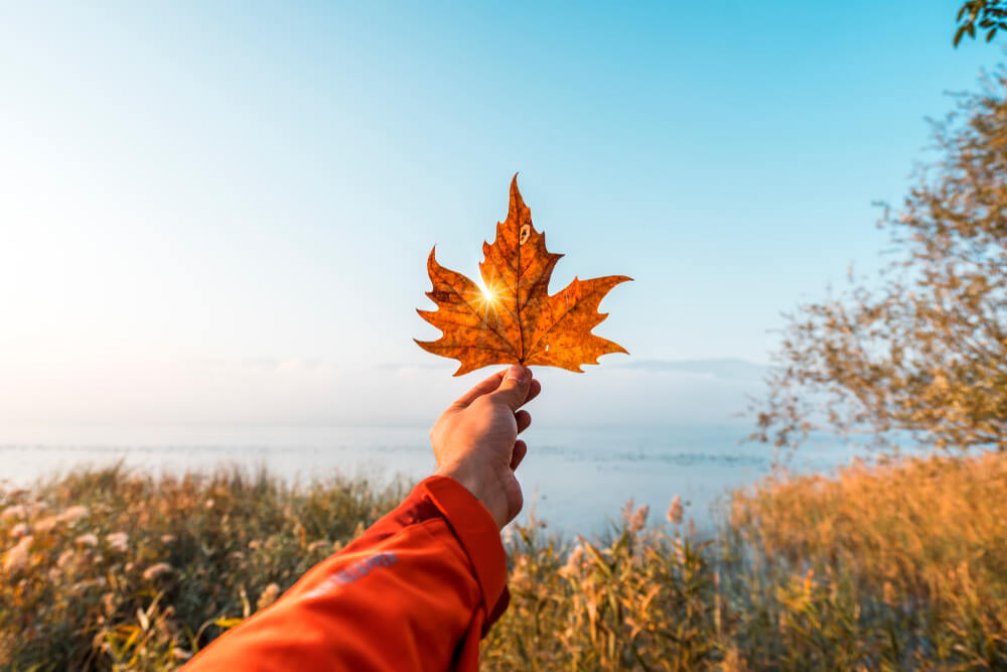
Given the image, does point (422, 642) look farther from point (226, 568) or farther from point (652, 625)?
point (226, 568)

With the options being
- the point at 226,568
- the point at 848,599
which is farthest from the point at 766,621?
the point at 226,568

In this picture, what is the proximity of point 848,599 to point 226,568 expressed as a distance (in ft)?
17.6

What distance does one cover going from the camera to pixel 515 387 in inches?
43.3

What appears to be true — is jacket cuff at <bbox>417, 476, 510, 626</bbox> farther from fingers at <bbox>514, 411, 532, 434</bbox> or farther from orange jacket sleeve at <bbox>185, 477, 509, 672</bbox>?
fingers at <bbox>514, 411, 532, 434</bbox>

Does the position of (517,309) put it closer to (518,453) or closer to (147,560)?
(518,453)

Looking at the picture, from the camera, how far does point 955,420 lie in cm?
527

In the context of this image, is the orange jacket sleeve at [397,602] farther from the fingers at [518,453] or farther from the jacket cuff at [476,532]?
the fingers at [518,453]

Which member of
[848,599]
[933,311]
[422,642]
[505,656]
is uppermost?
[933,311]

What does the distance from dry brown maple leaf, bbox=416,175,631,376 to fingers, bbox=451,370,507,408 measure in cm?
5

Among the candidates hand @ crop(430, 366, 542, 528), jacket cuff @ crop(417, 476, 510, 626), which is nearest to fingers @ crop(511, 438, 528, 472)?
hand @ crop(430, 366, 542, 528)

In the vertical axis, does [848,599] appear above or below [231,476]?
below

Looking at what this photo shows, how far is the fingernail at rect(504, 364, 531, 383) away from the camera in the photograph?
1.12 m

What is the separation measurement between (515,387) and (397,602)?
1.68ft

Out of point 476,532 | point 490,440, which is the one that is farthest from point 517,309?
point 476,532
